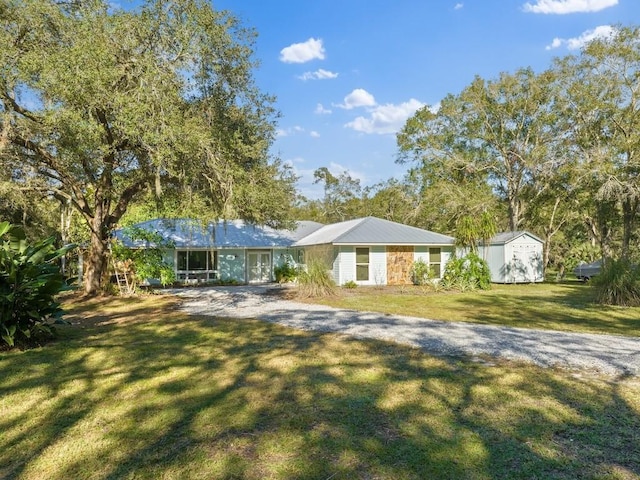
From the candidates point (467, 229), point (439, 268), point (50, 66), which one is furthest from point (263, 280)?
point (50, 66)

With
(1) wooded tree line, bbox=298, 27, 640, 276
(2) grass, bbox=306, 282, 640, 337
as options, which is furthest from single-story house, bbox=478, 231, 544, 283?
(2) grass, bbox=306, 282, 640, 337

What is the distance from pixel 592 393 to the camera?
4379 millimetres

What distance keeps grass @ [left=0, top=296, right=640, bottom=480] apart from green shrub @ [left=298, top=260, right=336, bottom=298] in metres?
8.45

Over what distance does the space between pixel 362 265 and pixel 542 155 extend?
47.0 ft

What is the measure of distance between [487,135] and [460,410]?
28840 mm

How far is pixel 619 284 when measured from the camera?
12.0m

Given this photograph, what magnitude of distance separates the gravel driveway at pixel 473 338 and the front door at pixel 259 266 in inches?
481

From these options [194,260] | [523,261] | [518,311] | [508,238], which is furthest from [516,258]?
[194,260]

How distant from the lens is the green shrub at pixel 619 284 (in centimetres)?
1189

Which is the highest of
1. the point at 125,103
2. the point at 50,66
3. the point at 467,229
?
the point at 50,66

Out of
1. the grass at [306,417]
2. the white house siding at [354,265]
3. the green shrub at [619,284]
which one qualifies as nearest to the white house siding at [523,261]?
the white house siding at [354,265]

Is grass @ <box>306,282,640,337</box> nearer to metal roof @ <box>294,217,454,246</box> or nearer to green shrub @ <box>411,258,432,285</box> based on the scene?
green shrub @ <box>411,258,432,285</box>

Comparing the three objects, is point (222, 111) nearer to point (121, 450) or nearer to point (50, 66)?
point (50, 66)

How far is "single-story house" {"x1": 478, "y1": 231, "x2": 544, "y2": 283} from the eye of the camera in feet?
75.8
